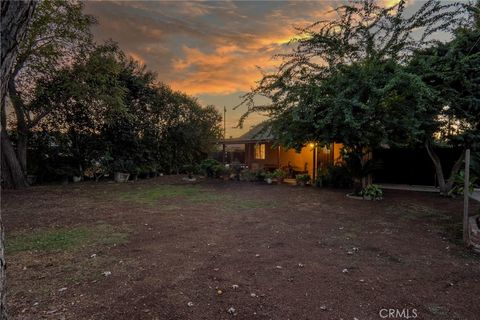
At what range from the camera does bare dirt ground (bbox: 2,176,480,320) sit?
258 centimetres

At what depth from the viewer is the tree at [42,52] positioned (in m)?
9.27

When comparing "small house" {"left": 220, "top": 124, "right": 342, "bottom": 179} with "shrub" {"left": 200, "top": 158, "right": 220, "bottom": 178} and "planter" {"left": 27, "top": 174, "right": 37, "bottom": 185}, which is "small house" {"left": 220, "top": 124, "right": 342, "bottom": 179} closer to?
"shrub" {"left": 200, "top": 158, "right": 220, "bottom": 178}

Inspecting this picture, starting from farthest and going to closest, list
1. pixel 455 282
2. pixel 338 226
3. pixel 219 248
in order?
pixel 338 226, pixel 219 248, pixel 455 282

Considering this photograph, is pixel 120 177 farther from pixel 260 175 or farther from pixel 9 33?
pixel 9 33

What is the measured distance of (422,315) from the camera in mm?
2463

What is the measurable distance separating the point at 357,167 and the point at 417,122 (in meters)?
Answer: 2.63

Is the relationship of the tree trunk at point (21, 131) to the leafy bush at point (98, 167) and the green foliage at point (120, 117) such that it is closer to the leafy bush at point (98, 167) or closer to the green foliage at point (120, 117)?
the green foliage at point (120, 117)

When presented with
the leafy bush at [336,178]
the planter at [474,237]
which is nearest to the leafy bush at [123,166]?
the leafy bush at [336,178]

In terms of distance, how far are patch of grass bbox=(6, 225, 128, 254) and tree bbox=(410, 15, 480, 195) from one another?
29.4 ft

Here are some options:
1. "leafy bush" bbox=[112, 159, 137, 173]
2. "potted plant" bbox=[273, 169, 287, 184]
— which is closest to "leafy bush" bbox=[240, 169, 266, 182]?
"potted plant" bbox=[273, 169, 287, 184]

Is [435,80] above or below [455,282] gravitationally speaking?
above

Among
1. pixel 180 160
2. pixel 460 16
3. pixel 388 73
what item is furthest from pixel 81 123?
pixel 460 16

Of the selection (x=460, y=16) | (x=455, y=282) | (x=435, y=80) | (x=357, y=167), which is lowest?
(x=455, y=282)

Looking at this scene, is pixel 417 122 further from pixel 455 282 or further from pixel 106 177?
pixel 106 177
